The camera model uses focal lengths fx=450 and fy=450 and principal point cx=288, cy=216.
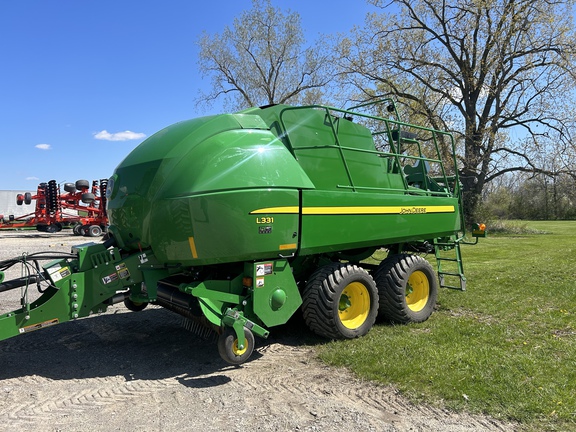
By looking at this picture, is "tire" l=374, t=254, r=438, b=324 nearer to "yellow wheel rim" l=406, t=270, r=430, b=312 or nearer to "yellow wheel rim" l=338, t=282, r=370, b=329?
"yellow wheel rim" l=406, t=270, r=430, b=312

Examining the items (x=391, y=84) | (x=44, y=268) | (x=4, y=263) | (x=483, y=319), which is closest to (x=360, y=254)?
(x=483, y=319)

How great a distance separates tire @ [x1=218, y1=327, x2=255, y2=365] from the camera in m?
4.05

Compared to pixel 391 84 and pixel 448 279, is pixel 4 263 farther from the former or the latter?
pixel 391 84

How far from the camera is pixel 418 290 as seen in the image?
634 cm

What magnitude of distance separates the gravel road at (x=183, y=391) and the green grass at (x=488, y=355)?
0.24m

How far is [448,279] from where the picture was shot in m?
9.28

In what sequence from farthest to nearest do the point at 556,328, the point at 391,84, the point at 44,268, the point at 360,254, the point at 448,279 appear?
1. the point at 391,84
2. the point at 448,279
3. the point at 360,254
4. the point at 556,328
5. the point at 44,268

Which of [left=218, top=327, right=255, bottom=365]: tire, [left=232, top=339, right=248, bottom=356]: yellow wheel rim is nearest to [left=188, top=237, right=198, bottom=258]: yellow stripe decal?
[left=218, top=327, right=255, bottom=365]: tire

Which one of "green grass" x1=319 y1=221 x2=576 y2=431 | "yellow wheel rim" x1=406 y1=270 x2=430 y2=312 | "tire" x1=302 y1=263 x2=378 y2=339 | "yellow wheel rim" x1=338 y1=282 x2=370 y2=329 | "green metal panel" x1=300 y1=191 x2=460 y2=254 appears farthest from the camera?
"yellow wheel rim" x1=406 y1=270 x2=430 y2=312

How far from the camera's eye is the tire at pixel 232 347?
4055 millimetres

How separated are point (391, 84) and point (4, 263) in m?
22.5

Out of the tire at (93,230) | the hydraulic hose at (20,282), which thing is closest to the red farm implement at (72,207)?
the tire at (93,230)

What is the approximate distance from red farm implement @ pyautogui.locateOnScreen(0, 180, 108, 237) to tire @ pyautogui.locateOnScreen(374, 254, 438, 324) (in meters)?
17.7

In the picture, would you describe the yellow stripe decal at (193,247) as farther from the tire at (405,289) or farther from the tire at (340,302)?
the tire at (405,289)
